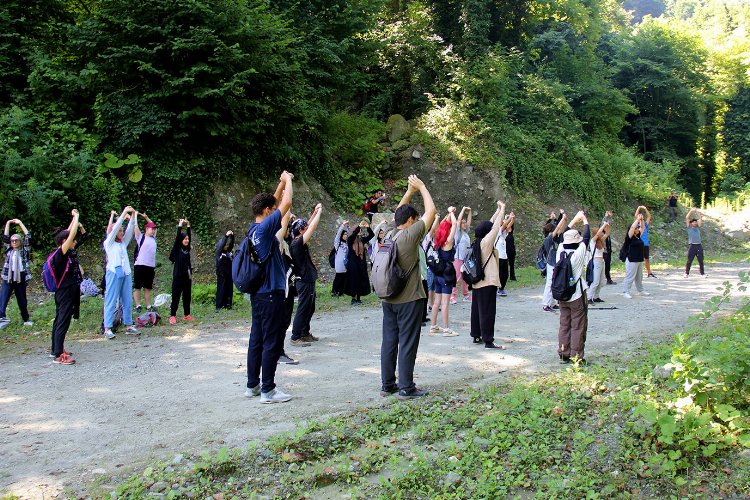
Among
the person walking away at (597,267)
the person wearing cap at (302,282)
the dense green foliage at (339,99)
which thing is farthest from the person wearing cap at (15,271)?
the person walking away at (597,267)

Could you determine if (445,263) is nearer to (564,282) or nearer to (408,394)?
(564,282)

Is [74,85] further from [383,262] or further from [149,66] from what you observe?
[383,262]

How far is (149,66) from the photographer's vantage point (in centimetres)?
1510

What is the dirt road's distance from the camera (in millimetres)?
5320

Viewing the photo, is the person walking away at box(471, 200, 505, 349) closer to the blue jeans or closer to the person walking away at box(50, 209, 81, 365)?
the person walking away at box(50, 209, 81, 365)

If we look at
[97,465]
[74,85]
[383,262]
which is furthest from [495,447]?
[74,85]

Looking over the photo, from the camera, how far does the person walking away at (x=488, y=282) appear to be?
8.88m

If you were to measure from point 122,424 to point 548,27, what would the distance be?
35.0 meters

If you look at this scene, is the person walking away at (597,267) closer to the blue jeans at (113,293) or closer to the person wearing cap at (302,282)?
the person wearing cap at (302,282)

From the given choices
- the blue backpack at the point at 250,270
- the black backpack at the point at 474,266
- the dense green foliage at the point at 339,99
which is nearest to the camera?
the blue backpack at the point at 250,270

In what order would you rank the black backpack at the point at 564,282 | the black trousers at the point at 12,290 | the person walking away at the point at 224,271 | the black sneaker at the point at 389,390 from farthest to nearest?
the person walking away at the point at 224,271 < the black trousers at the point at 12,290 < the black backpack at the point at 564,282 < the black sneaker at the point at 389,390

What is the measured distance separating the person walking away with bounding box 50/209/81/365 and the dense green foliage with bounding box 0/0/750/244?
20.8 feet

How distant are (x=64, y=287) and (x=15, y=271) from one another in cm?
307

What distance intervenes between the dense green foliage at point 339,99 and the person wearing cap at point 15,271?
3.25 meters
